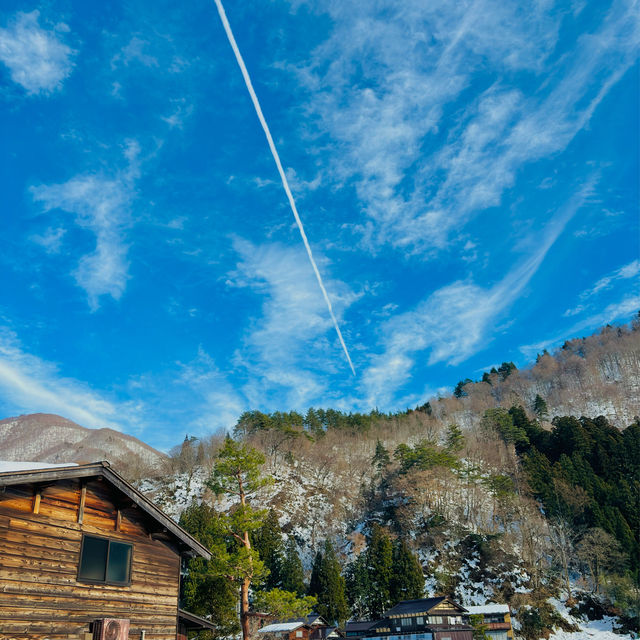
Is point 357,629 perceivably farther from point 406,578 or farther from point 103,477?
point 103,477

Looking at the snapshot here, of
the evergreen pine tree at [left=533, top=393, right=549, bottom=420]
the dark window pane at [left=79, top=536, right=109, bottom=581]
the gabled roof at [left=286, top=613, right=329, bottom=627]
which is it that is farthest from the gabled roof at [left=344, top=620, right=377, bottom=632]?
the evergreen pine tree at [left=533, top=393, right=549, bottom=420]

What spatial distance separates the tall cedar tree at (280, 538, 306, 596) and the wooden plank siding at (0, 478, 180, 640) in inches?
1543

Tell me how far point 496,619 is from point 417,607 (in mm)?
7485

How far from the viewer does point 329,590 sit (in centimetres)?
4728

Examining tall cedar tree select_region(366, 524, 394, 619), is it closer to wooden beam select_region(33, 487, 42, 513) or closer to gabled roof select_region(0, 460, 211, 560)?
gabled roof select_region(0, 460, 211, 560)

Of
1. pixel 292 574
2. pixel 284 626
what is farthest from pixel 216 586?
pixel 292 574

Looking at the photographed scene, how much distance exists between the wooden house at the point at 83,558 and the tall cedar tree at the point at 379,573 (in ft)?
132

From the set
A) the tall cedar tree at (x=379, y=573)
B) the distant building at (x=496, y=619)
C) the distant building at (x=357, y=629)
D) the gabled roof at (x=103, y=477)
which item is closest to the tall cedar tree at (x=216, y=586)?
the gabled roof at (x=103, y=477)

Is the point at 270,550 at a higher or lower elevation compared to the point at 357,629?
higher

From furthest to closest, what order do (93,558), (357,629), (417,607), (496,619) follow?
(357,629) < (496,619) < (417,607) < (93,558)

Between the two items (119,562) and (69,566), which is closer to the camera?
(69,566)

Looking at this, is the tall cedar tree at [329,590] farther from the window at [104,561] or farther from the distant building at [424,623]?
the window at [104,561]

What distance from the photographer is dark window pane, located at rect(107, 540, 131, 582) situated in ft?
38.4

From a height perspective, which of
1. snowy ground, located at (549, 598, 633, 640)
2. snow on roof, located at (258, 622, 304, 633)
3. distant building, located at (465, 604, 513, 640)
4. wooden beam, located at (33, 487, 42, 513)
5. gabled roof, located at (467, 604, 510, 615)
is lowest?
snowy ground, located at (549, 598, 633, 640)
